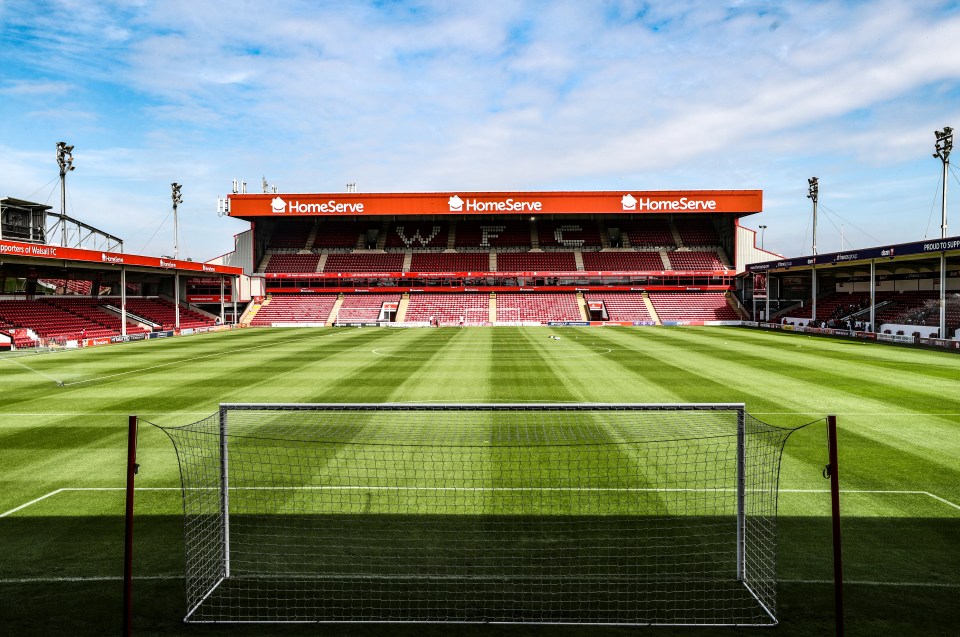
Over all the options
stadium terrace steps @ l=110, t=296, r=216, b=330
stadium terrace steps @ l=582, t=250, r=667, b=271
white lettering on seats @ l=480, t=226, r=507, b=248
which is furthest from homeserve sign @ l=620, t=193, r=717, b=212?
stadium terrace steps @ l=110, t=296, r=216, b=330

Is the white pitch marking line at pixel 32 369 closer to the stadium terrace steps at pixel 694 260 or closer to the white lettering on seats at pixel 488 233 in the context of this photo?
the white lettering on seats at pixel 488 233

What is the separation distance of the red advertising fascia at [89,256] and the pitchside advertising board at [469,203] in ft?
48.2

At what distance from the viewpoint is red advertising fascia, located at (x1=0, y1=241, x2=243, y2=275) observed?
29812 millimetres

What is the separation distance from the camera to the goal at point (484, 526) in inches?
221

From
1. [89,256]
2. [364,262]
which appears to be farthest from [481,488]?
[364,262]

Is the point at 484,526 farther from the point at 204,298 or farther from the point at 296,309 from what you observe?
the point at 204,298

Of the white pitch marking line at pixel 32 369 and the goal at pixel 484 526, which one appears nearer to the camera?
the goal at pixel 484 526

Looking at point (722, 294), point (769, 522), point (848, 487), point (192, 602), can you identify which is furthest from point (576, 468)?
point (722, 294)

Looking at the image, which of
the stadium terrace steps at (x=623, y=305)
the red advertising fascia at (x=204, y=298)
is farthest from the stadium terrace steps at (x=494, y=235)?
the red advertising fascia at (x=204, y=298)

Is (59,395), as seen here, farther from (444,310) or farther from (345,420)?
(444,310)

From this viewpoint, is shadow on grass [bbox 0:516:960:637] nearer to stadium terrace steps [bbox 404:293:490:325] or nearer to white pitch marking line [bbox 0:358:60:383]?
white pitch marking line [bbox 0:358:60:383]

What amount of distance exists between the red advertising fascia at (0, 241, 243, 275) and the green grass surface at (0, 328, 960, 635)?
669 cm

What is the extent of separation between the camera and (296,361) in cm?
2538

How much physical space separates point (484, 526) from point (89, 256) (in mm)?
37709
